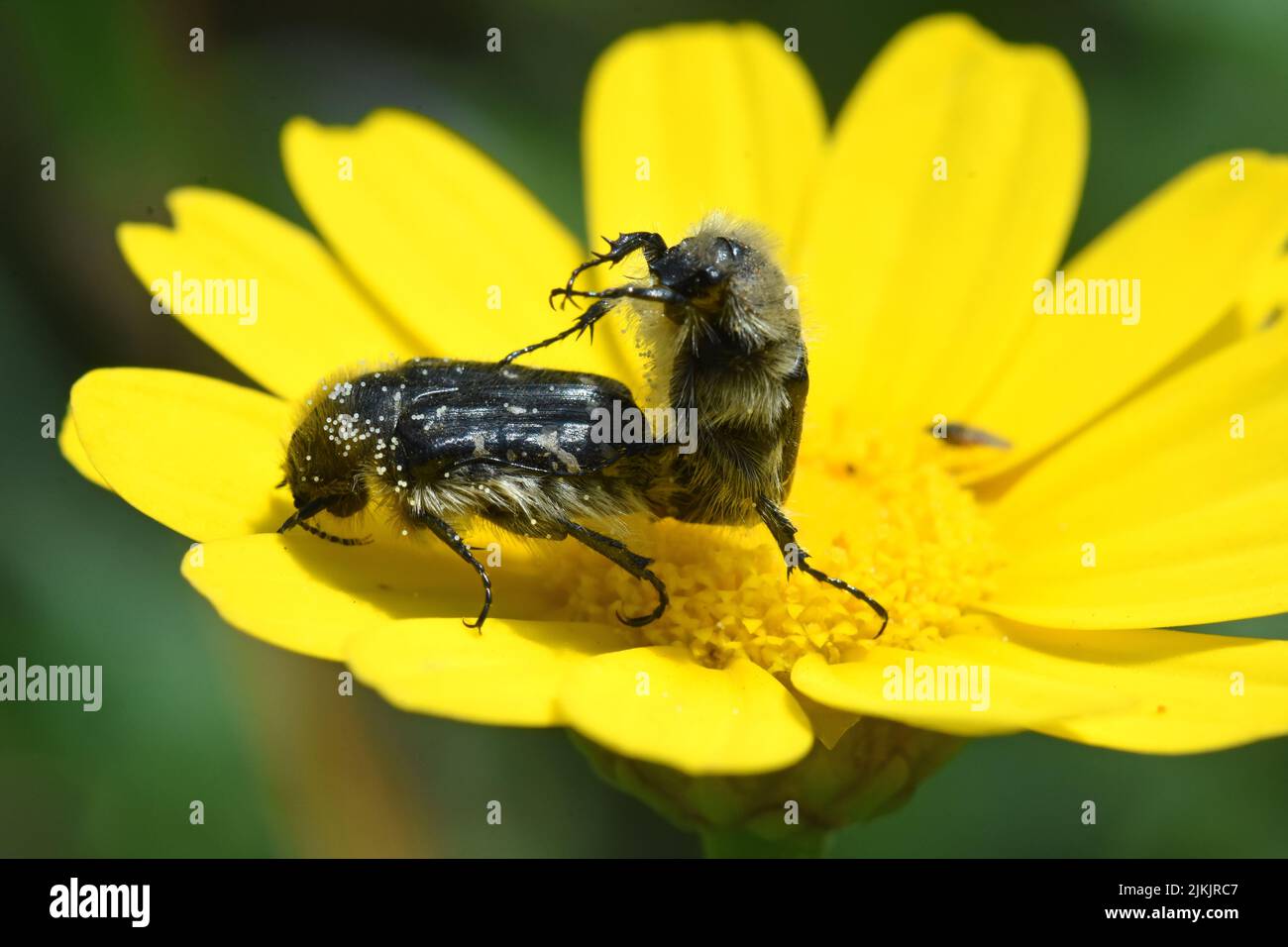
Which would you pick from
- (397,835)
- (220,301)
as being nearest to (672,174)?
(220,301)

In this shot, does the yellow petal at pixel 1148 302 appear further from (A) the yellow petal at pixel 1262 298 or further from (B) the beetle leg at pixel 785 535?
(B) the beetle leg at pixel 785 535

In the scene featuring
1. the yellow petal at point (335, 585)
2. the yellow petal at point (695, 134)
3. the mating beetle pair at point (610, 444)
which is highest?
the yellow petal at point (695, 134)

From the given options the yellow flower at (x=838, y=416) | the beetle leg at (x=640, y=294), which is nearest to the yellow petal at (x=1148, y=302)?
the yellow flower at (x=838, y=416)

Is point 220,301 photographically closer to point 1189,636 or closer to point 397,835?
point 397,835

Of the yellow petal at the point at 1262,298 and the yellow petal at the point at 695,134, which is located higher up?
the yellow petal at the point at 695,134

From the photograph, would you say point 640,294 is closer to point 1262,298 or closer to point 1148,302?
point 1148,302

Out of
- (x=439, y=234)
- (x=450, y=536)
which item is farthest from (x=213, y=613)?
(x=450, y=536)

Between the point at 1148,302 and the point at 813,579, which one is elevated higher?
the point at 1148,302
